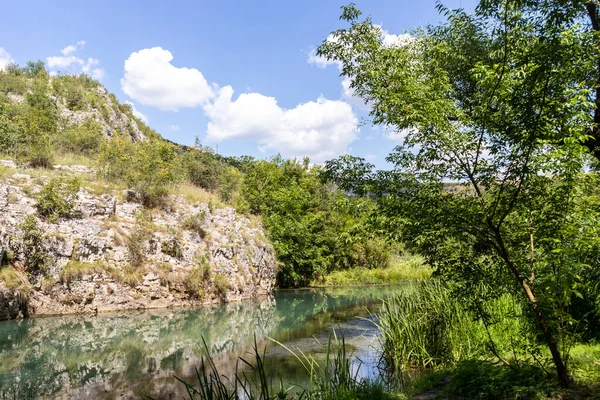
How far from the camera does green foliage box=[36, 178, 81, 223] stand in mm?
14523

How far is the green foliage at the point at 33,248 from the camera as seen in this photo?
1330 centimetres

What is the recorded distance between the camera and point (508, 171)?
3.90 meters

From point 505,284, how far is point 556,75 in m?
2.23

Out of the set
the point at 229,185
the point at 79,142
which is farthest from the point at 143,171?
the point at 229,185

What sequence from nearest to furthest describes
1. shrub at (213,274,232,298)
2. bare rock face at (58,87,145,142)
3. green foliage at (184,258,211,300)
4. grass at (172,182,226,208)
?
green foliage at (184,258,211,300) < shrub at (213,274,232,298) < grass at (172,182,226,208) < bare rock face at (58,87,145,142)

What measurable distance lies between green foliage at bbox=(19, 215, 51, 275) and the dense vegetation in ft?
3.30

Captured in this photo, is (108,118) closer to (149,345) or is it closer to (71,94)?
(71,94)

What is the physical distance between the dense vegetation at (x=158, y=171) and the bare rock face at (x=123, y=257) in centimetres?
94

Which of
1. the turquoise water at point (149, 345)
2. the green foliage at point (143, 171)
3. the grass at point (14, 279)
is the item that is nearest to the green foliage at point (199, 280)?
the turquoise water at point (149, 345)

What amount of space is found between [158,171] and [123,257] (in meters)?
4.91

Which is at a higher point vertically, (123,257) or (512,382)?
(123,257)

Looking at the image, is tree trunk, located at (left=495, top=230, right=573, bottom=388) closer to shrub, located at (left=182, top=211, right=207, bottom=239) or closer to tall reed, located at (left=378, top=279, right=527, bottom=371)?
tall reed, located at (left=378, top=279, right=527, bottom=371)

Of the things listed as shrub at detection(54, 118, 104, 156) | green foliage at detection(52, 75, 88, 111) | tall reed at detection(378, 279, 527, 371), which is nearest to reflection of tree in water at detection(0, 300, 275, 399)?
tall reed at detection(378, 279, 527, 371)

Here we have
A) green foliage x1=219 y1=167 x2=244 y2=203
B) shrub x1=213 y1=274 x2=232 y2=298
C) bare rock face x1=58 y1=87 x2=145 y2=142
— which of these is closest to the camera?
shrub x1=213 y1=274 x2=232 y2=298
